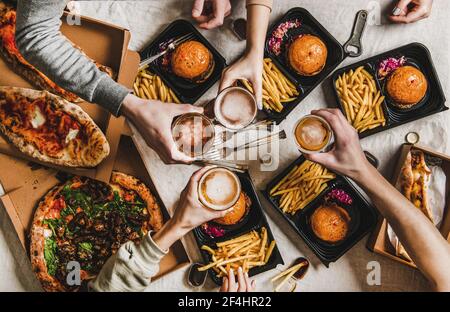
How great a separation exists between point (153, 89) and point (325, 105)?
118 cm

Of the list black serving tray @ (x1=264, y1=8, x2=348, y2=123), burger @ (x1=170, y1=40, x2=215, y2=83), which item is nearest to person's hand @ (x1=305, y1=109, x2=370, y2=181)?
black serving tray @ (x1=264, y1=8, x2=348, y2=123)

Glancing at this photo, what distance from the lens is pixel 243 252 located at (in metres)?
2.81

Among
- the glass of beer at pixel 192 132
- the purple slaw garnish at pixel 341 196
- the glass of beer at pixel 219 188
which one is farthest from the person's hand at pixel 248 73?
the purple slaw garnish at pixel 341 196

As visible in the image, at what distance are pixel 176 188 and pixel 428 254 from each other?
1658mm

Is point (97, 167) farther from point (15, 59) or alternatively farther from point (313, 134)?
point (313, 134)

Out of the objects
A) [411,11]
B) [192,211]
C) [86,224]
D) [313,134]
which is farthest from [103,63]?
[411,11]

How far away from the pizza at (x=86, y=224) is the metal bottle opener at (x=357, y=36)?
5.58 feet

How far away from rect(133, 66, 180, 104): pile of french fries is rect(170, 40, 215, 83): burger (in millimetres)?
129

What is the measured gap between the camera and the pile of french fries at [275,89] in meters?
2.75

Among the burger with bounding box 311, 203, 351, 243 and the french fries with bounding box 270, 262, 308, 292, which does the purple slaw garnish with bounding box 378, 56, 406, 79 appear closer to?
the burger with bounding box 311, 203, 351, 243

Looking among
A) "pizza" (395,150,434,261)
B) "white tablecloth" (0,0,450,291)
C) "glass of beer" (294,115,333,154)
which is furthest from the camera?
"white tablecloth" (0,0,450,291)

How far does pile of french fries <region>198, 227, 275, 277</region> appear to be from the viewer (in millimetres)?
2797

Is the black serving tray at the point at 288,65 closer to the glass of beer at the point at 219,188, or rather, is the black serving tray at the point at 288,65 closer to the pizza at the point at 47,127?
the glass of beer at the point at 219,188

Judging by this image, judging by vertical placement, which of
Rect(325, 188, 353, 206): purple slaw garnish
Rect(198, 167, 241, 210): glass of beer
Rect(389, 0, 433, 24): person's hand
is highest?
Rect(389, 0, 433, 24): person's hand
